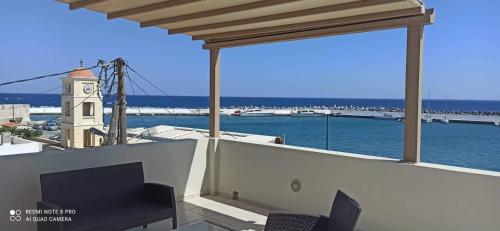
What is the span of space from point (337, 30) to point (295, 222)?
1.98 m

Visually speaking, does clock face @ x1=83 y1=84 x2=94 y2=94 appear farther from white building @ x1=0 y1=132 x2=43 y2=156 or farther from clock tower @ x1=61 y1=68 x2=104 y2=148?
white building @ x1=0 y1=132 x2=43 y2=156

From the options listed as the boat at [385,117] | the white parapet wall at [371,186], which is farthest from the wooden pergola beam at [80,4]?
the boat at [385,117]

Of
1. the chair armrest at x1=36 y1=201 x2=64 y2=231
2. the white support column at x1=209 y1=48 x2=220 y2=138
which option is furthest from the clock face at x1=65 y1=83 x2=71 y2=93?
the chair armrest at x1=36 y1=201 x2=64 y2=231

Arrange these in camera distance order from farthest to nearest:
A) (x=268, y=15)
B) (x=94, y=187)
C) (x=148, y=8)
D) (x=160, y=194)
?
(x=268, y=15) < (x=148, y=8) < (x=160, y=194) < (x=94, y=187)

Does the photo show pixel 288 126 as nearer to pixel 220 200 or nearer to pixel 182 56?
pixel 182 56

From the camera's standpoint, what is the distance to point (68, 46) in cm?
3384

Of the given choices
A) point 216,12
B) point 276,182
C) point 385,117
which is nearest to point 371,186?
point 276,182

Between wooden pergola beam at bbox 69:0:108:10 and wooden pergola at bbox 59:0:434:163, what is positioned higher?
wooden pergola beam at bbox 69:0:108:10

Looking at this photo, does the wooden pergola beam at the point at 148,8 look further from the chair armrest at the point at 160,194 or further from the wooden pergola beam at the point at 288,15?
the chair armrest at the point at 160,194

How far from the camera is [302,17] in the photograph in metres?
3.27

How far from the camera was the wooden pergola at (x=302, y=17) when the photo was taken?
9.45 ft

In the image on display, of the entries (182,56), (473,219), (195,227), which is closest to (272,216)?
(195,227)

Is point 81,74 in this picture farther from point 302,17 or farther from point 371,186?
point 371,186

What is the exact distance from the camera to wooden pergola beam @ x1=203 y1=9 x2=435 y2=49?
2.89 m
